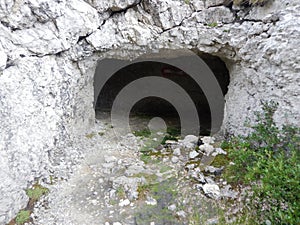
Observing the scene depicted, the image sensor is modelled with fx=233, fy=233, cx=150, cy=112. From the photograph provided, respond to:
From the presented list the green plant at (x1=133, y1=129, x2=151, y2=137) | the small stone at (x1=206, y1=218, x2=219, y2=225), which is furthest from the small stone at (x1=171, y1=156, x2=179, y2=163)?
the green plant at (x1=133, y1=129, x2=151, y2=137)

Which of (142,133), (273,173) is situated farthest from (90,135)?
(273,173)

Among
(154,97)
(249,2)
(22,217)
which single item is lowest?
(22,217)

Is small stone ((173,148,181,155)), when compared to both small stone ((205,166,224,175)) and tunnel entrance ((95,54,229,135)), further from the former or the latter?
tunnel entrance ((95,54,229,135))

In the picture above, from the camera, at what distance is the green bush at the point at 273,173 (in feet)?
8.82

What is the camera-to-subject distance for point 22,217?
365cm

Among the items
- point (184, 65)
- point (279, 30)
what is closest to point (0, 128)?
point (279, 30)

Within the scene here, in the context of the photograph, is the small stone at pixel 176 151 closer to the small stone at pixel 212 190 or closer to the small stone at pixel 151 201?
the small stone at pixel 212 190

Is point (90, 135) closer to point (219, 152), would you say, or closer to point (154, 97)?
point (219, 152)

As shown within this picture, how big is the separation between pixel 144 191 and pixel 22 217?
1.96 metres

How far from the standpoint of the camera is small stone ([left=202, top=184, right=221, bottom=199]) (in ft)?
12.3

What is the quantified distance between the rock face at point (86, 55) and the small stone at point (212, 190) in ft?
5.75

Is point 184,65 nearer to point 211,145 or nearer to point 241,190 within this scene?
point 211,145

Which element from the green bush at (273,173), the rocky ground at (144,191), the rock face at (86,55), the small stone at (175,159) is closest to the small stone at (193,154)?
the rocky ground at (144,191)

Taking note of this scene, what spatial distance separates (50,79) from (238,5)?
4070 millimetres
